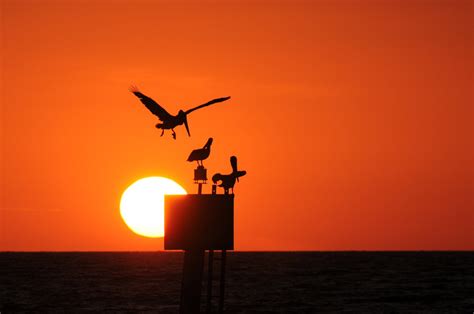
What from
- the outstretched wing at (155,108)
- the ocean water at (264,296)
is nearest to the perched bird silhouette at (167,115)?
the outstretched wing at (155,108)

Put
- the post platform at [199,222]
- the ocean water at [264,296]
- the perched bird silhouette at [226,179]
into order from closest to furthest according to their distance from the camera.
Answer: the post platform at [199,222] → the perched bird silhouette at [226,179] → the ocean water at [264,296]

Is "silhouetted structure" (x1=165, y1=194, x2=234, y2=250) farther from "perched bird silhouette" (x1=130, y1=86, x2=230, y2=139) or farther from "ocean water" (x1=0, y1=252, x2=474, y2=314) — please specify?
"ocean water" (x1=0, y1=252, x2=474, y2=314)

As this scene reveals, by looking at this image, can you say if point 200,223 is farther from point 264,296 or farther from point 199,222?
point 264,296

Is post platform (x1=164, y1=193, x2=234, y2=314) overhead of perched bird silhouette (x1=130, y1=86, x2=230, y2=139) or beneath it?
beneath

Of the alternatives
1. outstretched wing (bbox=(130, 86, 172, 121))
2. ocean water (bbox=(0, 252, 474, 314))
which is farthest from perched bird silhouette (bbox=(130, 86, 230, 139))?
ocean water (bbox=(0, 252, 474, 314))

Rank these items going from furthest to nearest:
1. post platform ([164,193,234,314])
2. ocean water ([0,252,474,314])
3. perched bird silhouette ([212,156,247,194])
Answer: ocean water ([0,252,474,314]), perched bird silhouette ([212,156,247,194]), post platform ([164,193,234,314])

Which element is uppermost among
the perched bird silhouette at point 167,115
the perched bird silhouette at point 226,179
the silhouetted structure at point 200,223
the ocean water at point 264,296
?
the perched bird silhouette at point 167,115

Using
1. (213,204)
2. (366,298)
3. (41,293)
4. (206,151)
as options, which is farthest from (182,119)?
(41,293)

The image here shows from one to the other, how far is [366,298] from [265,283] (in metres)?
20.9

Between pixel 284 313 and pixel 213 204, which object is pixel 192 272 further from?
pixel 284 313

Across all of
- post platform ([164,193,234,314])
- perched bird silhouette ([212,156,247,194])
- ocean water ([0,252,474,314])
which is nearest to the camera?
post platform ([164,193,234,314])

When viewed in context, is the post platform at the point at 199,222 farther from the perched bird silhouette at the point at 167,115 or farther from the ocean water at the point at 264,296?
the ocean water at the point at 264,296

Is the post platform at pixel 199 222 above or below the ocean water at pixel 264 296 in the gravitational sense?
above

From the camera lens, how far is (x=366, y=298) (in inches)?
2277
